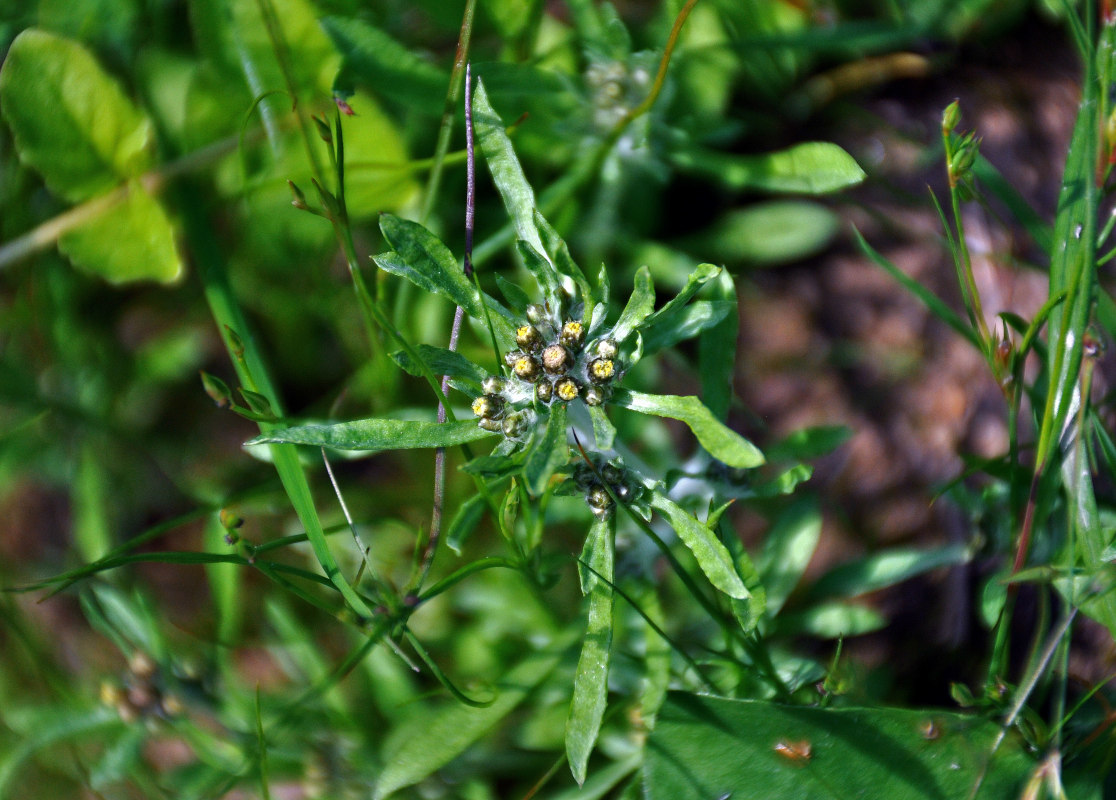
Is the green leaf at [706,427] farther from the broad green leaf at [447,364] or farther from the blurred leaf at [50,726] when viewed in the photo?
the blurred leaf at [50,726]

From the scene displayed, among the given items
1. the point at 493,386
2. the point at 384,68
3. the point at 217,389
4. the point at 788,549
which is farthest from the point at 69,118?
the point at 788,549

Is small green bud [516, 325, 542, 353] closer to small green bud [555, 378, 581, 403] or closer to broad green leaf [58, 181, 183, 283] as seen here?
small green bud [555, 378, 581, 403]

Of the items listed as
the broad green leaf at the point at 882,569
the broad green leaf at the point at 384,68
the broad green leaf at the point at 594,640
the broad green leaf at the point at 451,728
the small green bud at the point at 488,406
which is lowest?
the broad green leaf at the point at 451,728

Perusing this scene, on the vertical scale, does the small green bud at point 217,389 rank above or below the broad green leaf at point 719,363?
above

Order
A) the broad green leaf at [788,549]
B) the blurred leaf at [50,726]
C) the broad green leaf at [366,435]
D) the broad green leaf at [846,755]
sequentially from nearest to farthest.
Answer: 1. the broad green leaf at [366,435]
2. the broad green leaf at [846,755]
3. the broad green leaf at [788,549]
4. the blurred leaf at [50,726]

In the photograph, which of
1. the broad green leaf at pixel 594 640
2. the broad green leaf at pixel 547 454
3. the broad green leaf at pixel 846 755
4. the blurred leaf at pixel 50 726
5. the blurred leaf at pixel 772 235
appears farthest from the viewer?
the blurred leaf at pixel 772 235

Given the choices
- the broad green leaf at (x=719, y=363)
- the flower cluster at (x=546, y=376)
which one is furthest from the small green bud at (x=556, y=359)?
the broad green leaf at (x=719, y=363)

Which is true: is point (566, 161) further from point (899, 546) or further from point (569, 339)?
point (899, 546)
